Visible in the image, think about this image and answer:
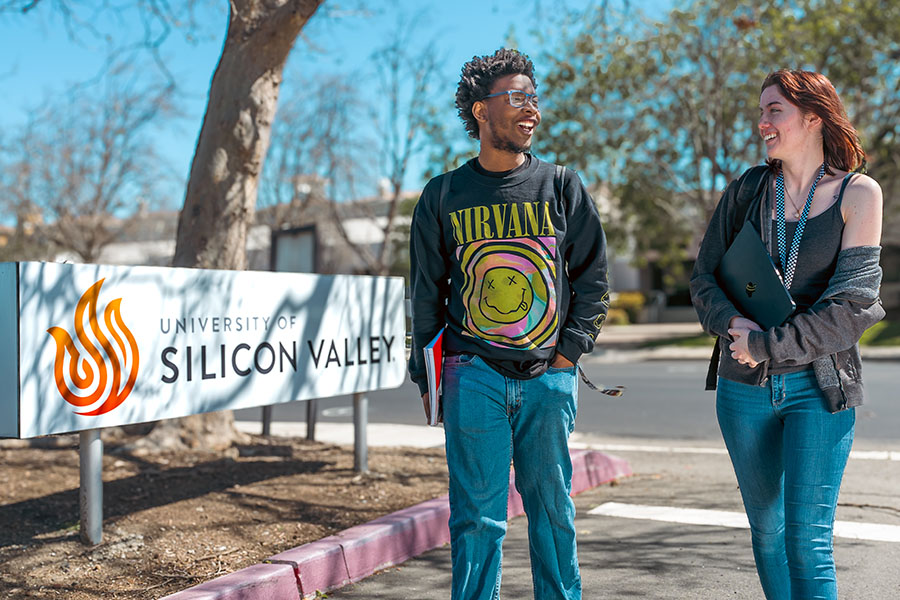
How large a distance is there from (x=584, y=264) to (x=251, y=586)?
194 cm

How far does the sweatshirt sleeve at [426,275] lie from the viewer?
3100mm

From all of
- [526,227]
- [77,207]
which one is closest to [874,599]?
[526,227]

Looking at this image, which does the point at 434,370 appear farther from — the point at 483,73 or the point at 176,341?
the point at 176,341

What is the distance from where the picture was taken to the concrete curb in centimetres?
370

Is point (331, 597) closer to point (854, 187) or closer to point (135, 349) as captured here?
point (135, 349)

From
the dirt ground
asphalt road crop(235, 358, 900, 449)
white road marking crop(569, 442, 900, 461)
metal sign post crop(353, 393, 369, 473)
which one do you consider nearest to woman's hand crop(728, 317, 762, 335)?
the dirt ground

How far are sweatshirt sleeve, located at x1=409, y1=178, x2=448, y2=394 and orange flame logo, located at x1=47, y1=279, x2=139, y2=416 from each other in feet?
5.91

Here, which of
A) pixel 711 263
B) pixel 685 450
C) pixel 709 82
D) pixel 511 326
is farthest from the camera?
pixel 709 82

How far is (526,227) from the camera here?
296cm

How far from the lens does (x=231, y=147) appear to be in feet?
22.3

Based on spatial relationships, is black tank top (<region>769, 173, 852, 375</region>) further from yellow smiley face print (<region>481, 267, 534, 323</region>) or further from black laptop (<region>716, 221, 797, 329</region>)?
yellow smiley face print (<region>481, 267, 534, 323</region>)

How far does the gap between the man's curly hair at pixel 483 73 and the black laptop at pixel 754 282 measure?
2.95ft

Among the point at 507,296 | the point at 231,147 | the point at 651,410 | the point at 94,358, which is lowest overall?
the point at 651,410

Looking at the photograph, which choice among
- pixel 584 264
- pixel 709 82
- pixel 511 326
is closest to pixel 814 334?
pixel 584 264
